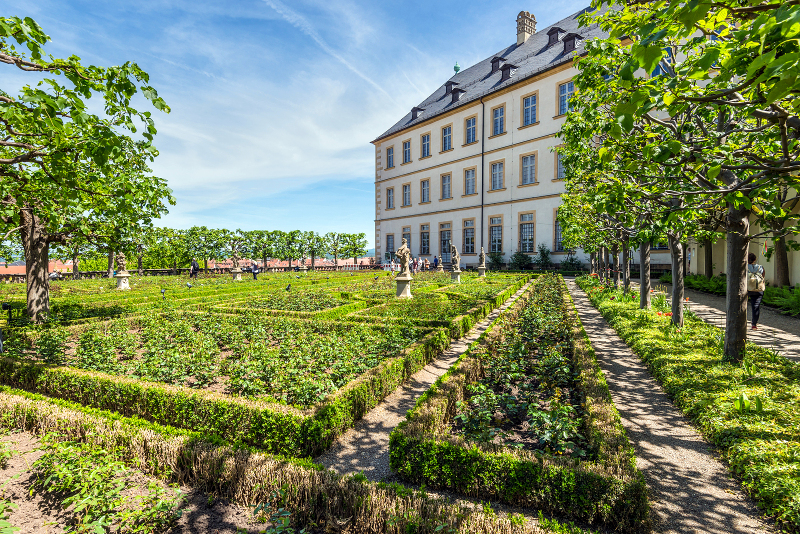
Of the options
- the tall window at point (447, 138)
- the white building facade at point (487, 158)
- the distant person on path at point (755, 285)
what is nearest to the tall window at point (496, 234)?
the white building facade at point (487, 158)

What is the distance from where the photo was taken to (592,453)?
10.2 feet

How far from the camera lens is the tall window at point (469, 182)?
31641 mm

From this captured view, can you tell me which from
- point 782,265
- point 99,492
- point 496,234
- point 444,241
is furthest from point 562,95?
point 99,492

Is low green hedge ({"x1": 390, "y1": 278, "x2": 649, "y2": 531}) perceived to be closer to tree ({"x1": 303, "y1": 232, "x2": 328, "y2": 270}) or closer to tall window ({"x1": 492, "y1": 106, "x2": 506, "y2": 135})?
tall window ({"x1": 492, "y1": 106, "x2": 506, "y2": 135})

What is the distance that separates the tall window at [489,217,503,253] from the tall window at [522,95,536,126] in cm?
753

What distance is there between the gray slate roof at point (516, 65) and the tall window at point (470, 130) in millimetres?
1535

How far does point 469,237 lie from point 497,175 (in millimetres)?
5666

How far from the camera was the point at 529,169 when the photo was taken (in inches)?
1096

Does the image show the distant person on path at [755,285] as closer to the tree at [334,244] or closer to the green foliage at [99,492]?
the green foliage at [99,492]

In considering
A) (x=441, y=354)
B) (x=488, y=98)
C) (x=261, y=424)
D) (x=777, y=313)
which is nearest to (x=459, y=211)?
(x=488, y=98)

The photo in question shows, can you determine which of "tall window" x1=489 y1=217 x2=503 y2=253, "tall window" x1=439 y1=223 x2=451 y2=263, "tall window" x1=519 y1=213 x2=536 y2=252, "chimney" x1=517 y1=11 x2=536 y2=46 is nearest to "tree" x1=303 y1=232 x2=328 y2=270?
"tall window" x1=439 y1=223 x2=451 y2=263

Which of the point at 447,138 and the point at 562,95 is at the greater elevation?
the point at 562,95

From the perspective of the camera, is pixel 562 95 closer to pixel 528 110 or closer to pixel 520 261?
pixel 528 110

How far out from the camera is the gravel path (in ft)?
10.9
